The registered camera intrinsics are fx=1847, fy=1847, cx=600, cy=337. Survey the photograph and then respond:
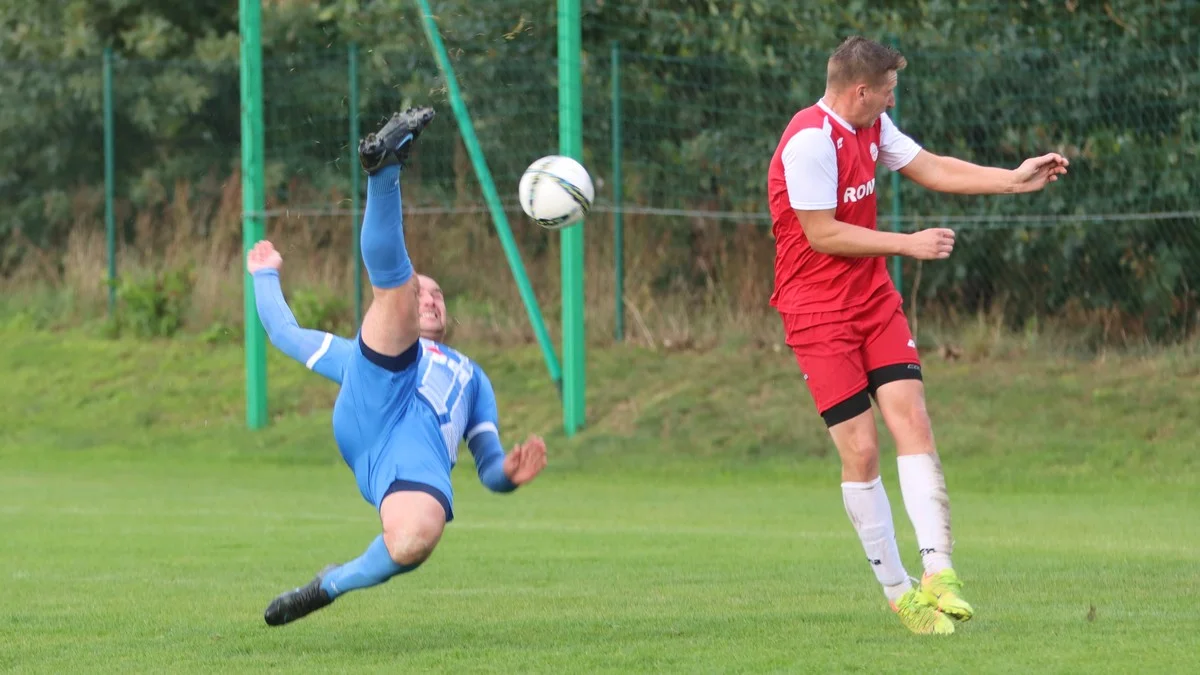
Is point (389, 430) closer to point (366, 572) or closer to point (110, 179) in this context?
point (366, 572)

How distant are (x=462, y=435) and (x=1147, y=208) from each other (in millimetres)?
10994

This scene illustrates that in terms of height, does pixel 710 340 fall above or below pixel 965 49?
below

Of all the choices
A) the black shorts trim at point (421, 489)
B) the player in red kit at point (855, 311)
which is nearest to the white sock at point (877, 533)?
the player in red kit at point (855, 311)

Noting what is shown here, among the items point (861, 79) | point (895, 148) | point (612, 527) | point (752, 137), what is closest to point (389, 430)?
point (861, 79)

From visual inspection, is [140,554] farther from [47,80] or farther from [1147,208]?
[47,80]

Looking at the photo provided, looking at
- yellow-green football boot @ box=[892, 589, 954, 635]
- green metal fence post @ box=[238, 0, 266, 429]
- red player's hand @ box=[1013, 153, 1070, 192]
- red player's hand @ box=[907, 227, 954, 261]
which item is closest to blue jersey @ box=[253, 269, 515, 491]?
yellow-green football boot @ box=[892, 589, 954, 635]

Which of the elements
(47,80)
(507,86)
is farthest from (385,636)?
(47,80)

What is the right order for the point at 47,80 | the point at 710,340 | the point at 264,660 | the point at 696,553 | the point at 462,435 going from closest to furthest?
1. the point at 264,660
2. the point at 462,435
3. the point at 696,553
4. the point at 710,340
5. the point at 47,80

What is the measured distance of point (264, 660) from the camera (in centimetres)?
644

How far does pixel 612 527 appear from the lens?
11812mm

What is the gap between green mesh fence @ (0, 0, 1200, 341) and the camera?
17.0 m

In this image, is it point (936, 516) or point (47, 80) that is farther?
point (47, 80)

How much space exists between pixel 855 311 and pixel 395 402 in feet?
5.88

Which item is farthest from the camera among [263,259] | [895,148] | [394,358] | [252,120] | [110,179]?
[110,179]
